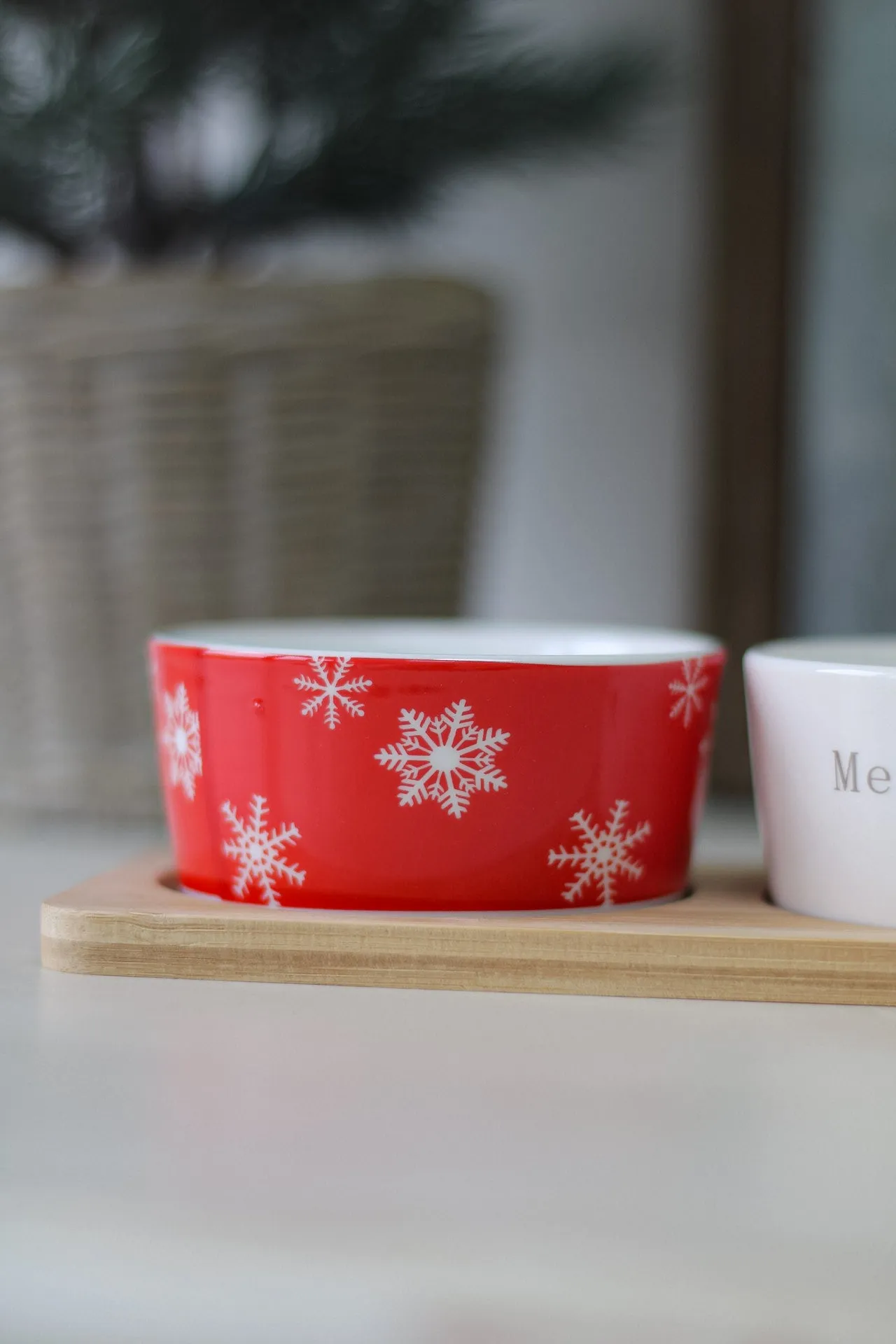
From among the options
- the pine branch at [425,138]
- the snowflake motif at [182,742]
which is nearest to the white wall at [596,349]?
the pine branch at [425,138]

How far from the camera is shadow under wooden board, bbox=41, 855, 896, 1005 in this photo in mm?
312

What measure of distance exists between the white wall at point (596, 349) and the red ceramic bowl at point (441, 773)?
448 millimetres

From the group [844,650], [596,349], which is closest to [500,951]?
[844,650]

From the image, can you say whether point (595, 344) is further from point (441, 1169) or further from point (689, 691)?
point (441, 1169)

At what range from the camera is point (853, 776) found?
0.31 metres

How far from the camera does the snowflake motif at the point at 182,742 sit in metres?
0.35

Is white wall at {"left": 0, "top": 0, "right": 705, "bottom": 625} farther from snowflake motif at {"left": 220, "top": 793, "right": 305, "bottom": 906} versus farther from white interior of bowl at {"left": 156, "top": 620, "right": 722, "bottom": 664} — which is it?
snowflake motif at {"left": 220, "top": 793, "right": 305, "bottom": 906}

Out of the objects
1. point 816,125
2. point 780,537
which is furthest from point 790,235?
point 780,537

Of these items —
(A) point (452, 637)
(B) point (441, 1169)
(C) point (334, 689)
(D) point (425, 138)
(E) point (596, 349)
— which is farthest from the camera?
(E) point (596, 349)

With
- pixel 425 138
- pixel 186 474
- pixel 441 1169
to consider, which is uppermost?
pixel 425 138

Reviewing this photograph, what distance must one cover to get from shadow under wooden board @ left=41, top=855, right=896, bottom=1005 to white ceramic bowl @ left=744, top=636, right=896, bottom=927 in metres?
0.01

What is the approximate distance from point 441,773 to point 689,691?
0.23 ft

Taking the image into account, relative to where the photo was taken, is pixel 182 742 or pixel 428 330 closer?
pixel 182 742

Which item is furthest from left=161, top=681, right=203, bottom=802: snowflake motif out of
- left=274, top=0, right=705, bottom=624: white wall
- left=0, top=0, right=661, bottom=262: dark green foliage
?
left=274, top=0, right=705, bottom=624: white wall
